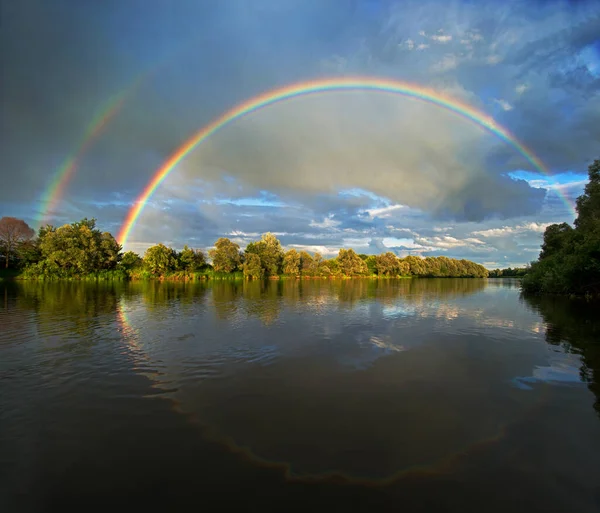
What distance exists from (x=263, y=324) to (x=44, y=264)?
302ft

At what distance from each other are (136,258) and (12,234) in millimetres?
34466

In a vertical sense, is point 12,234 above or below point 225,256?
above

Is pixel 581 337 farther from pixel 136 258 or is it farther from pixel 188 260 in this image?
pixel 136 258

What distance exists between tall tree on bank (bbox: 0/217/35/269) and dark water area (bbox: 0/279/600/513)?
9908 centimetres

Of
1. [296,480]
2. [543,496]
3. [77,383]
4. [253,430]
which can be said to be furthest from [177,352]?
[543,496]

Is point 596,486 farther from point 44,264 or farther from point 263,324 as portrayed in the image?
point 44,264

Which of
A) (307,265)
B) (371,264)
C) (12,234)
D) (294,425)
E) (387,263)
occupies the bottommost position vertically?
(294,425)

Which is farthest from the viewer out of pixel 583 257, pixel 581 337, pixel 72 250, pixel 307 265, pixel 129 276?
pixel 307 265

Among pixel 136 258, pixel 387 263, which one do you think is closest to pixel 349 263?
pixel 387 263

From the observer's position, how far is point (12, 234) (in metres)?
92.7

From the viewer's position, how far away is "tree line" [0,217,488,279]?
88688 mm

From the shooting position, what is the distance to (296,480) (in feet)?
23.5

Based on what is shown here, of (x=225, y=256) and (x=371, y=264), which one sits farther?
(x=371, y=264)

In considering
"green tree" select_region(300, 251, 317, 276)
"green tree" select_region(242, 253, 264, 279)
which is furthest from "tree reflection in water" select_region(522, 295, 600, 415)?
"green tree" select_region(300, 251, 317, 276)
